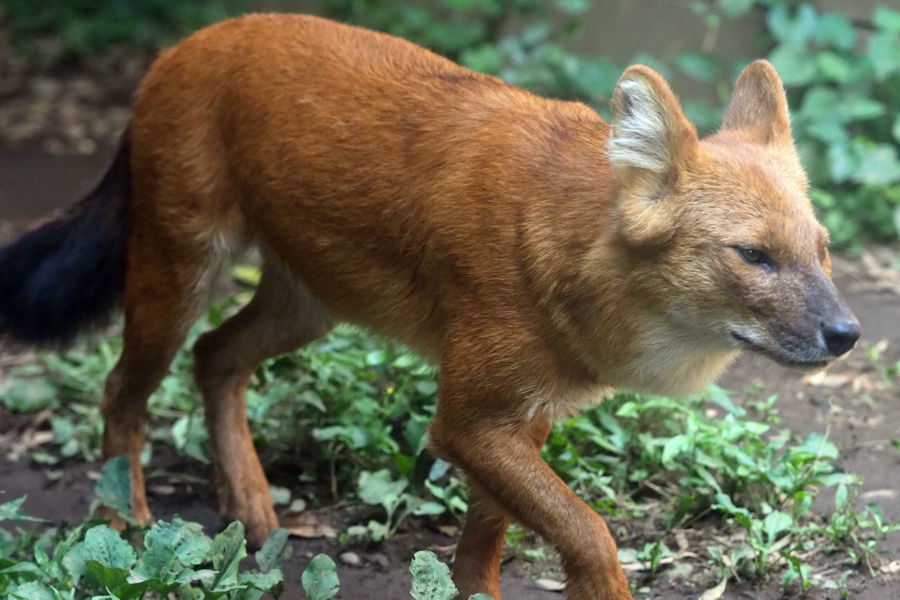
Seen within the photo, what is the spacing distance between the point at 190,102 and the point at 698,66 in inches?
205

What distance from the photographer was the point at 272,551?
4.58 meters

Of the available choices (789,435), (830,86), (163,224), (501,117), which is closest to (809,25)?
(830,86)

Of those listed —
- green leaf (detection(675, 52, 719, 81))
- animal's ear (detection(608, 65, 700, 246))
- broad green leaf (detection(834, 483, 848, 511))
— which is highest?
animal's ear (detection(608, 65, 700, 246))

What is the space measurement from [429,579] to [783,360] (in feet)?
4.65

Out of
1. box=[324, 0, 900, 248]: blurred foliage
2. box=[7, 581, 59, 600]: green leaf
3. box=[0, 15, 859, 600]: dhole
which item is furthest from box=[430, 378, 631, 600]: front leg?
box=[324, 0, 900, 248]: blurred foliage

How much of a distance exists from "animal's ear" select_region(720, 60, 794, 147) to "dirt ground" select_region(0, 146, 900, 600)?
856mm

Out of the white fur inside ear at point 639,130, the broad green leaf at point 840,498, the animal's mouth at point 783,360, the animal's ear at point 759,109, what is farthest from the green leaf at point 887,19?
the animal's mouth at point 783,360

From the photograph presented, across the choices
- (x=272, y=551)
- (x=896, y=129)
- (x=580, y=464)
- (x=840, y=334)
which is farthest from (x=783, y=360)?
(x=896, y=129)

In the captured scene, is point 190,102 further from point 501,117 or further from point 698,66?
point 698,66

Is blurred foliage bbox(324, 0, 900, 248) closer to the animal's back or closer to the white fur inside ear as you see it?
the animal's back

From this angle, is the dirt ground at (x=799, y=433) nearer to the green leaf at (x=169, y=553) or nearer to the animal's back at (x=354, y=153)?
the green leaf at (x=169, y=553)

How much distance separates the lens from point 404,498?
5.25 metres

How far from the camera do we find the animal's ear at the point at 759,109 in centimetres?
434

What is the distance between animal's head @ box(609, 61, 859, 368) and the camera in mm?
3770
